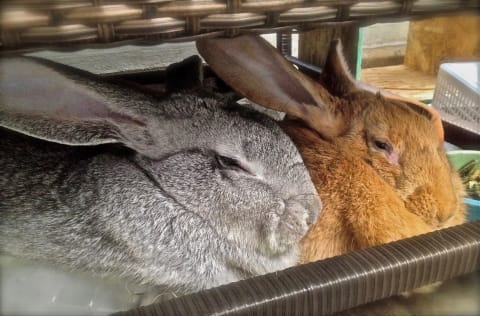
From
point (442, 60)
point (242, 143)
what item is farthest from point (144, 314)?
point (442, 60)

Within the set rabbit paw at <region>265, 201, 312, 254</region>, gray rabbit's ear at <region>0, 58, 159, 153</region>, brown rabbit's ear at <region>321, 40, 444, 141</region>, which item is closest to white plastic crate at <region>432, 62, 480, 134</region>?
brown rabbit's ear at <region>321, 40, 444, 141</region>

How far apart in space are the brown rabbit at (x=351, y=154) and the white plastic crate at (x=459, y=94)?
Answer: 360 millimetres

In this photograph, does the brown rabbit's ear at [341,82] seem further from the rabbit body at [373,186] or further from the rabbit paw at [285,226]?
the rabbit paw at [285,226]

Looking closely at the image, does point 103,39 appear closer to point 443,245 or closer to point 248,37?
point 248,37

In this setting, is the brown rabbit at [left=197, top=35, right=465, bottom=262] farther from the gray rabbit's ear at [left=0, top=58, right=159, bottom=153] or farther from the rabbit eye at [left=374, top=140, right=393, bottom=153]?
→ the gray rabbit's ear at [left=0, top=58, right=159, bottom=153]

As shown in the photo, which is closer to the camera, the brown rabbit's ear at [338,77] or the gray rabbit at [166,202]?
the gray rabbit at [166,202]

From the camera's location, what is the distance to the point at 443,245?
27.0 inches

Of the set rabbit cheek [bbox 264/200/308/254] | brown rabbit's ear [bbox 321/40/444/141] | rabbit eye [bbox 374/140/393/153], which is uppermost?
brown rabbit's ear [bbox 321/40/444/141]

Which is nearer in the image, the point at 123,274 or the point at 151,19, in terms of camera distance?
the point at 151,19

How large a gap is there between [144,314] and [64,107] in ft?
0.87

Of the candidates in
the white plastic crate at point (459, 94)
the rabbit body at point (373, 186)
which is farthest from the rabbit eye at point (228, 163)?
the white plastic crate at point (459, 94)

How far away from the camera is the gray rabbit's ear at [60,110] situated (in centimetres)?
60

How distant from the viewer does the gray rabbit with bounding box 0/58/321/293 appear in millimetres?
687

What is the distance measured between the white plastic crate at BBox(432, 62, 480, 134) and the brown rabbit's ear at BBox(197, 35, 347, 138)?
41 cm
